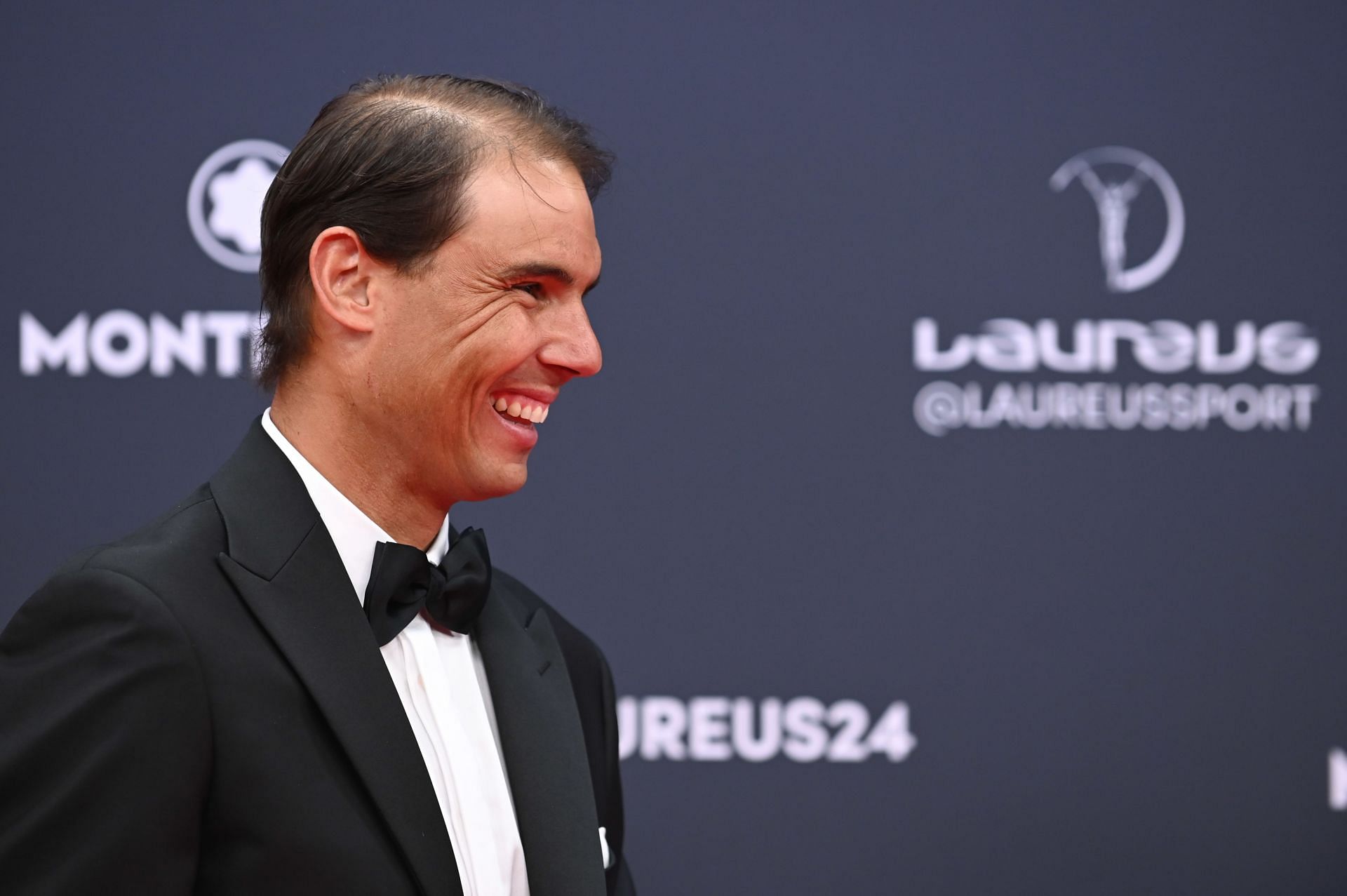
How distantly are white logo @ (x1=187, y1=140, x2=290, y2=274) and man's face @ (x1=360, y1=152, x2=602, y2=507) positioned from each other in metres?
1.39

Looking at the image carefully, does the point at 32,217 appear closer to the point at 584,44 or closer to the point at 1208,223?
the point at 584,44

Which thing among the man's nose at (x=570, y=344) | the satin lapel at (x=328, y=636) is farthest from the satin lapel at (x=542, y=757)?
Result: the man's nose at (x=570, y=344)

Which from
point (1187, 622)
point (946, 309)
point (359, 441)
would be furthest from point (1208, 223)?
point (359, 441)

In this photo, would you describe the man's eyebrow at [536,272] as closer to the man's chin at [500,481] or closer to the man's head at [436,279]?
the man's head at [436,279]

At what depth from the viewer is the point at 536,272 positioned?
1053 mm

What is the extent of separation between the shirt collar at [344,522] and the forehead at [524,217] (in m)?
0.23

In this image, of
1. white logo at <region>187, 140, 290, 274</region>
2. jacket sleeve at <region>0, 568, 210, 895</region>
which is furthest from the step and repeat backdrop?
jacket sleeve at <region>0, 568, 210, 895</region>

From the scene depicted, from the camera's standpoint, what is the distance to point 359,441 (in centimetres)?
107

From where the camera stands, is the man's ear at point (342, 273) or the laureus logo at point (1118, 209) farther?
the laureus logo at point (1118, 209)

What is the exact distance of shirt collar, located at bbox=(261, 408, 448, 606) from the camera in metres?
1.04

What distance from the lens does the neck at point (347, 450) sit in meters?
1.06

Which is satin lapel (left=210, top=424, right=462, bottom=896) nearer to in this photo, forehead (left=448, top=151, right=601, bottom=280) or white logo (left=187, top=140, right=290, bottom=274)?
forehead (left=448, top=151, right=601, bottom=280)

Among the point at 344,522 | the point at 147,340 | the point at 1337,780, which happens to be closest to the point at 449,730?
the point at 344,522

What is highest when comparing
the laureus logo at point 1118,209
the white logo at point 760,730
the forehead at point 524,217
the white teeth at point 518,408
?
the laureus logo at point 1118,209
